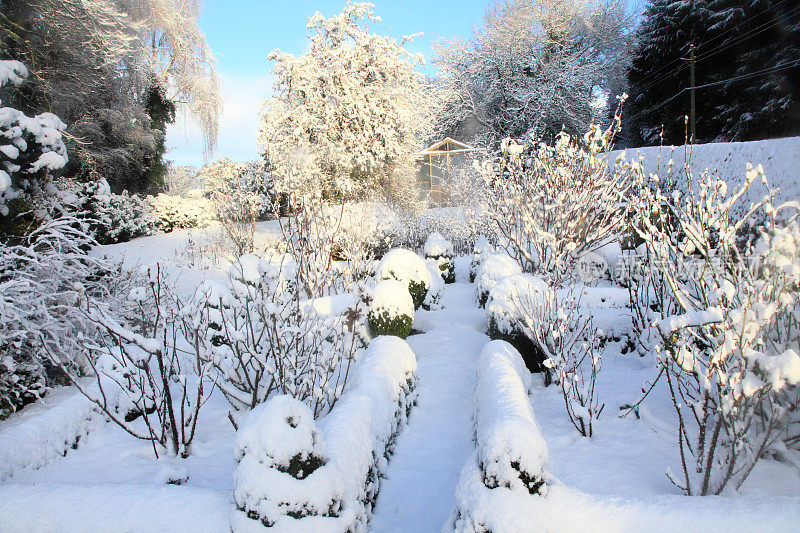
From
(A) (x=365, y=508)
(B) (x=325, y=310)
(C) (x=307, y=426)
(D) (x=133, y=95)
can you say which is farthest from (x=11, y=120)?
(D) (x=133, y=95)

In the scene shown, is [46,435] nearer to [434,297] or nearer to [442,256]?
[434,297]

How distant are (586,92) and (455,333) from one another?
1997 cm

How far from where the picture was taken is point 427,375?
4680mm

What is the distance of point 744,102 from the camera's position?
15312 mm

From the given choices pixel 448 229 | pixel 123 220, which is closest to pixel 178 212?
pixel 123 220

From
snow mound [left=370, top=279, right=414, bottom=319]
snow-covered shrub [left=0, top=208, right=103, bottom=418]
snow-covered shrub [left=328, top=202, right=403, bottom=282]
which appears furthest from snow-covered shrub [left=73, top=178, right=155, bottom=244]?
snow mound [left=370, top=279, right=414, bottom=319]

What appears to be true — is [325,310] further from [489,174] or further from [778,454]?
[778,454]

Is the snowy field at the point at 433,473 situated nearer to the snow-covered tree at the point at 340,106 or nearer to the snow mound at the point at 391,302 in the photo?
the snow mound at the point at 391,302

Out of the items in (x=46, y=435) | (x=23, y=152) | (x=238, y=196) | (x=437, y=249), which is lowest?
(x=46, y=435)

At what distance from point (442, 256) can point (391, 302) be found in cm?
463

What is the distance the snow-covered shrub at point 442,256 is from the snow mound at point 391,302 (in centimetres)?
406

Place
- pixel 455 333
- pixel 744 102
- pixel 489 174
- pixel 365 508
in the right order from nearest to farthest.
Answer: pixel 365 508, pixel 455 333, pixel 489 174, pixel 744 102

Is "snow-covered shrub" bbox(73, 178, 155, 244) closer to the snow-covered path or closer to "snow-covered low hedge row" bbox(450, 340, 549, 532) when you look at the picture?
the snow-covered path

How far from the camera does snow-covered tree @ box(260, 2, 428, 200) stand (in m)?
13.0
